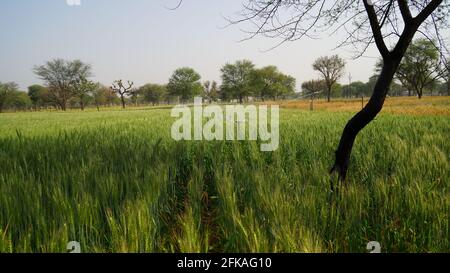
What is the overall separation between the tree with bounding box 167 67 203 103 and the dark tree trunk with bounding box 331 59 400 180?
7151 centimetres

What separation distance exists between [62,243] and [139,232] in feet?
1.43

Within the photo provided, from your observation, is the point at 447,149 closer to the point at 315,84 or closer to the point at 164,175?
the point at 164,175

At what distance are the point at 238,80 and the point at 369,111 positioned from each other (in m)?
76.4

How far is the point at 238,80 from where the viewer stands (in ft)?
254

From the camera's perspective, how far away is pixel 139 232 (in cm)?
172

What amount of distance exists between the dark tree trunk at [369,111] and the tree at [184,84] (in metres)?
71.5

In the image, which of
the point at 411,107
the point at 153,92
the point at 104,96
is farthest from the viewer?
the point at 153,92

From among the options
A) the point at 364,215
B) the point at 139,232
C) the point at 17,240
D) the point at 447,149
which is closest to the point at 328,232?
the point at 364,215

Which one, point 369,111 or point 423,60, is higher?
point 423,60

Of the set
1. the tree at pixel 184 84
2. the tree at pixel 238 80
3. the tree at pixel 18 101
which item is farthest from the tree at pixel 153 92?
the tree at pixel 18 101

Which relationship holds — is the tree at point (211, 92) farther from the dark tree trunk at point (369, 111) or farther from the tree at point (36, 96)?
the dark tree trunk at point (369, 111)

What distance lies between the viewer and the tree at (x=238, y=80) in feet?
243

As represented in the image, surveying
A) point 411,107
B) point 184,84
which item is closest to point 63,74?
point 184,84

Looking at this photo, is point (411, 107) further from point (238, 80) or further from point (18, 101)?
point (18, 101)
